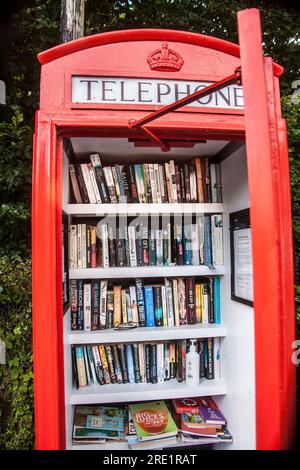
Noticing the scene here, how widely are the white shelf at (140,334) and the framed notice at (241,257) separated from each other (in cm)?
29

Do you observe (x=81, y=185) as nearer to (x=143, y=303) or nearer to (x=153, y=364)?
(x=143, y=303)

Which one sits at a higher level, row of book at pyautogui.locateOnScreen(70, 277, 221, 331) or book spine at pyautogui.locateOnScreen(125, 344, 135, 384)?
row of book at pyautogui.locateOnScreen(70, 277, 221, 331)

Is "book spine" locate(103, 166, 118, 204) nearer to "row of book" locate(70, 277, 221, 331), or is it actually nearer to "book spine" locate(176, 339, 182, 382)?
"row of book" locate(70, 277, 221, 331)

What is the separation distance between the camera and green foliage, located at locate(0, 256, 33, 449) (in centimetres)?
210

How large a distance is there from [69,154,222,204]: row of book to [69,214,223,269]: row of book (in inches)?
6.8

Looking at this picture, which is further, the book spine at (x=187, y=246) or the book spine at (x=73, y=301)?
the book spine at (x=187, y=246)

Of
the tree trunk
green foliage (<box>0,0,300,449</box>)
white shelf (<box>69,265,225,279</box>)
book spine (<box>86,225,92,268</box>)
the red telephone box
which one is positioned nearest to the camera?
the red telephone box

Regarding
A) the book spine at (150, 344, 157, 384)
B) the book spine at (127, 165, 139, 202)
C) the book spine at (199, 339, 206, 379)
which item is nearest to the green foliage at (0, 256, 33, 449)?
the book spine at (150, 344, 157, 384)

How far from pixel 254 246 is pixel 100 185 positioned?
4.45 feet

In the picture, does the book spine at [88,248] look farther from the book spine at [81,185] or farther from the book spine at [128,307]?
the book spine at [128,307]

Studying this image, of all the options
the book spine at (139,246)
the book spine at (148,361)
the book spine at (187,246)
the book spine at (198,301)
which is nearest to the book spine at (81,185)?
the book spine at (139,246)

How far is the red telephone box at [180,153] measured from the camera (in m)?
0.71

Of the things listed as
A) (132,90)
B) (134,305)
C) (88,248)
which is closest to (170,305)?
(134,305)

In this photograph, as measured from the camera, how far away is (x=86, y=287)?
1.91m
